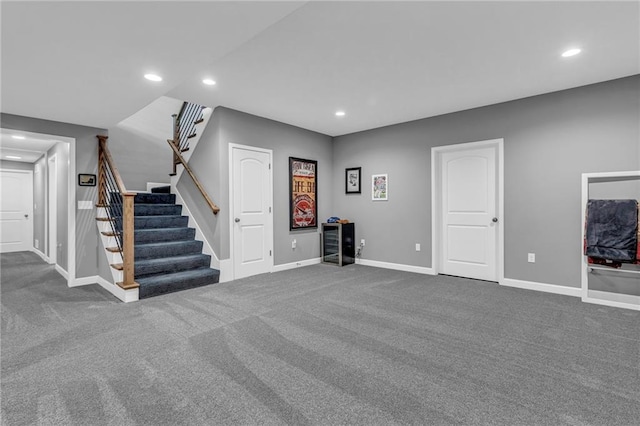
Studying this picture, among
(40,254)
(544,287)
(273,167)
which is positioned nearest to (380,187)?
(273,167)

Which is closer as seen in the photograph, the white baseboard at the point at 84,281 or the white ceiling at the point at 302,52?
the white ceiling at the point at 302,52

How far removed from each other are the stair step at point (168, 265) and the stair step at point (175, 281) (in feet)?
0.24

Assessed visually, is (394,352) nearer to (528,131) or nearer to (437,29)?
(437,29)

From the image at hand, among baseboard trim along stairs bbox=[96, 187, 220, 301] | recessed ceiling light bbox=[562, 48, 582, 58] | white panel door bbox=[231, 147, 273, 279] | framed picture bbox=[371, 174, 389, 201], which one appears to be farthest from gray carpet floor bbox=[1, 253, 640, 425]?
recessed ceiling light bbox=[562, 48, 582, 58]

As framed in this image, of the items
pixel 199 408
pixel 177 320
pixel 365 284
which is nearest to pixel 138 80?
pixel 177 320

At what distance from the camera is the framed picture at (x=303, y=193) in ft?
17.9

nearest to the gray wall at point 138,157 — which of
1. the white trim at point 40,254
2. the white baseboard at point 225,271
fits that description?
the white trim at point 40,254

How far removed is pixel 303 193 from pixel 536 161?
3563 mm

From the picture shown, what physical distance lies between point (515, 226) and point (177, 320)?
4.31m

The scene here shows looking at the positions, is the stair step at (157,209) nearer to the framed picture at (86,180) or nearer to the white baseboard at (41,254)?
the framed picture at (86,180)

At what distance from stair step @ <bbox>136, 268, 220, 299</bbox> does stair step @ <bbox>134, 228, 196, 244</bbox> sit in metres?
0.70

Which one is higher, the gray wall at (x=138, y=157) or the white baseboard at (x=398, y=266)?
the gray wall at (x=138, y=157)

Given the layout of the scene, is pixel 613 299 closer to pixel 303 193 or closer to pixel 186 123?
pixel 303 193

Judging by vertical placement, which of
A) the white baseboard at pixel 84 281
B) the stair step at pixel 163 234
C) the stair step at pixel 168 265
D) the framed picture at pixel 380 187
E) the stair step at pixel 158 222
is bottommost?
the white baseboard at pixel 84 281
